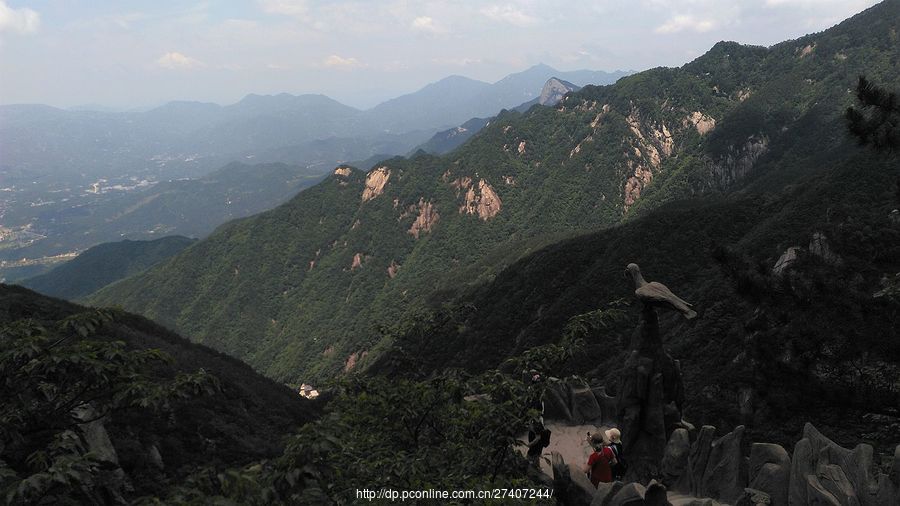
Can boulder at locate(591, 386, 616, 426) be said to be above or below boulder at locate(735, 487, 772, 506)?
below

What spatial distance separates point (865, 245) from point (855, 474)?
1934 centimetres

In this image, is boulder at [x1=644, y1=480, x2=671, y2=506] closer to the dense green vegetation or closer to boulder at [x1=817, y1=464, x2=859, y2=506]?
boulder at [x1=817, y1=464, x2=859, y2=506]

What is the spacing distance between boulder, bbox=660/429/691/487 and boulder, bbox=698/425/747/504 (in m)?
0.64

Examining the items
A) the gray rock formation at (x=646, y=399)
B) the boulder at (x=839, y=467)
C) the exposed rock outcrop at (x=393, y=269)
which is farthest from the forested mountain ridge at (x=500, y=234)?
the boulder at (x=839, y=467)

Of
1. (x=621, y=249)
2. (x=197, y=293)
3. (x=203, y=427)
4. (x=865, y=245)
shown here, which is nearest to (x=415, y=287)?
(x=197, y=293)

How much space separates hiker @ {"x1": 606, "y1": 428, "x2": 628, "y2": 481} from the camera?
12.9 metres

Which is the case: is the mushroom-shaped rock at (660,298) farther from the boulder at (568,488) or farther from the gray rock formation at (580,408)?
the gray rock formation at (580,408)

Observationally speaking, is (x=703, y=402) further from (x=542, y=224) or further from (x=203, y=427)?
(x=542, y=224)

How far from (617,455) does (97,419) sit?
37.3 ft

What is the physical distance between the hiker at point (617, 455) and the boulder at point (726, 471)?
184cm

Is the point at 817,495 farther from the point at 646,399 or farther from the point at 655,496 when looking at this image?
the point at 646,399

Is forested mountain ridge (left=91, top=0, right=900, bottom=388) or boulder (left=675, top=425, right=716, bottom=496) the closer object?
boulder (left=675, top=425, right=716, bottom=496)

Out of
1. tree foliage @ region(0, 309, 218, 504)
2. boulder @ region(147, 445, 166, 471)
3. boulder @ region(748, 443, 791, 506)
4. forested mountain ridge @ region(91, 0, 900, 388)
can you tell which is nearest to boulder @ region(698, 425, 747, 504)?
boulder @ region(748, 443, 791, 506)

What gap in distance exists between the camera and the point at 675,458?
1291 centimetres
